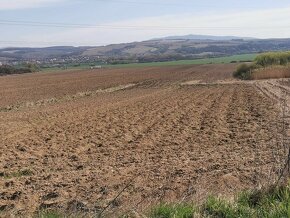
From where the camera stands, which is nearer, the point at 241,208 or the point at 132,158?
the point at 241,208

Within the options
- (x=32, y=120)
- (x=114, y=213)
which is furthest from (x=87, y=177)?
(x=32, y=120)

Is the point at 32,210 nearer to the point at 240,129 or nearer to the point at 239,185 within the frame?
the point at 239,185

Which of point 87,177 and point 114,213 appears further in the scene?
point 87,177

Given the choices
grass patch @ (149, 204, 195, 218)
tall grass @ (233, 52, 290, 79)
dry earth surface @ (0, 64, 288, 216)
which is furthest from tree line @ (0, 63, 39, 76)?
grass patch @ (149, 204, 195, 218)

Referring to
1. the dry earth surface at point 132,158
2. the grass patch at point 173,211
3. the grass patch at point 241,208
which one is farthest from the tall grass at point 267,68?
the grass patch at point 173,211

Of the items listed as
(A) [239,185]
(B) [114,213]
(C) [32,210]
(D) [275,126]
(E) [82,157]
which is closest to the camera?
(B) [114,213]

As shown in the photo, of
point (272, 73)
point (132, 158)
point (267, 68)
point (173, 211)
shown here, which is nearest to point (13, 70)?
point (267, 68)

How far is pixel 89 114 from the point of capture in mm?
24156

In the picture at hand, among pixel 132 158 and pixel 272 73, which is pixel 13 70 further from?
pixel 132 158

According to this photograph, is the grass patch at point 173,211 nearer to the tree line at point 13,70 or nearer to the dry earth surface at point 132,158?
the dry earth surface at point 132,158

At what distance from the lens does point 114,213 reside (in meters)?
6.10

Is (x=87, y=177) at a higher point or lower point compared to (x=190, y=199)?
lower

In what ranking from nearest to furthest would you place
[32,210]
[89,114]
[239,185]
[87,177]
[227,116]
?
[32,210] < [239,185] < [87,177] < [227,116] < [89,114]

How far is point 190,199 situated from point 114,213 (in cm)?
132
